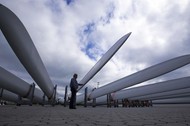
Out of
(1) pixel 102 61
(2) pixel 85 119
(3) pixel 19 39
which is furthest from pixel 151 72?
(2) pixel 85 119

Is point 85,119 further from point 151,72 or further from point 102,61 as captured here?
point 102,61

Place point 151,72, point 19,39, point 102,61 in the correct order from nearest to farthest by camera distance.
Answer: point 19,39 → point 151,72 → point 102,61

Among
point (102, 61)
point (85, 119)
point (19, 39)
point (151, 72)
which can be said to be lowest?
point (85, 119)

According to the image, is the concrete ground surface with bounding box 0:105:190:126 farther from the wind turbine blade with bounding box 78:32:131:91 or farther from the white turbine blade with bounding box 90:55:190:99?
the wind turbine blade with bounding box 78:32:131:91

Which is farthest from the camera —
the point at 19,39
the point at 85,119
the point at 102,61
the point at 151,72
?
the point at 102,61

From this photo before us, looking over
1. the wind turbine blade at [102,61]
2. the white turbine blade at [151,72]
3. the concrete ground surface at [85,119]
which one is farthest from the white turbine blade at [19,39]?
the white turbine blade at [151,72]

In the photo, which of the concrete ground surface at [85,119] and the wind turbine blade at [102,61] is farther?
the wind turbine blade at [102,61]

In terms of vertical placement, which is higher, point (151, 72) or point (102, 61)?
point (102, 61)

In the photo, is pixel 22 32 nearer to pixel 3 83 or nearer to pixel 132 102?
pixel 3 83

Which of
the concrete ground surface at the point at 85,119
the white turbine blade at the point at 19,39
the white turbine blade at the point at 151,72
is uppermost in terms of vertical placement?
the white turbine blade at the point at 151,72

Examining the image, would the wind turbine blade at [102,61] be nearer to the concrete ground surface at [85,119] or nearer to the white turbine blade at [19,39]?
the white turbine blade at [19,39]

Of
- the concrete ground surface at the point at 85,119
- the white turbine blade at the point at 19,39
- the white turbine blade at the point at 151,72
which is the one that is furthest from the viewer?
the white turbine blade at the point at 151,72

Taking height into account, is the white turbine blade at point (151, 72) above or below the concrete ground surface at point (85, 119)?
above

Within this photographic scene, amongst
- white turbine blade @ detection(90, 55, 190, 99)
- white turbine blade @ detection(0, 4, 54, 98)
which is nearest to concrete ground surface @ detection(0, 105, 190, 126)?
white turbine blade @ detection(0, 4, 54, 98)
